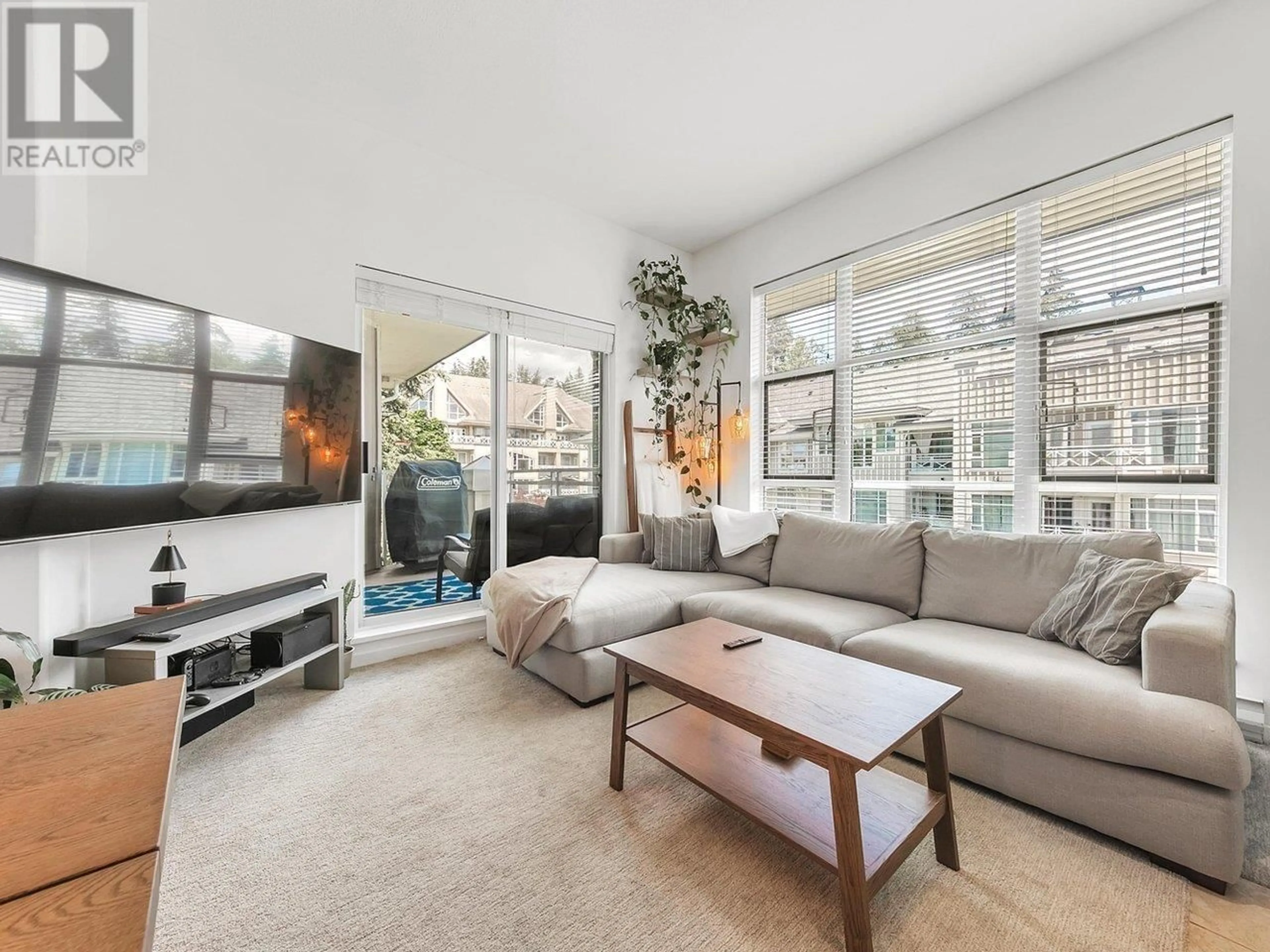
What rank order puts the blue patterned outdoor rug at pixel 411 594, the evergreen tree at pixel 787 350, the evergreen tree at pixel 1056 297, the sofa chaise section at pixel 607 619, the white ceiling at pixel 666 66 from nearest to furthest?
the white ceiling at pixel 666 66 < the sofa chaise section at pixel 607 619 < the evergreen tree at pixel 1056 297 < the blue patterned outdoor rug at pixel 411 594 < the evergreen tree at pixel 787 350

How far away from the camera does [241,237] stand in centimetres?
240

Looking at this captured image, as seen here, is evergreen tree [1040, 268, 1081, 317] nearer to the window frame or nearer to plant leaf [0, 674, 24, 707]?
the window frame

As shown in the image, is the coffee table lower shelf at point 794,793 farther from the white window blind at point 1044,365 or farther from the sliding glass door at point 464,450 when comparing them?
the sliding glass door at point 464,450

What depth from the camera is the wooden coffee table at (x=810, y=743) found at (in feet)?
3.61

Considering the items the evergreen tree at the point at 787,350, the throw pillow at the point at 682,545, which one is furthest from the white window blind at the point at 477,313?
the throw pillow at the point at 682,545

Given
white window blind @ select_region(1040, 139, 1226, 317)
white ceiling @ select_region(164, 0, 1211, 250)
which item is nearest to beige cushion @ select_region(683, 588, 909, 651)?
white window blind @ select_region(1040, 139, 1226, 317)

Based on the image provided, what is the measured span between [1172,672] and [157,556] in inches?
138

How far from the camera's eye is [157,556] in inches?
80.0

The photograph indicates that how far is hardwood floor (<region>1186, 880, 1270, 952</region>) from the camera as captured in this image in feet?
3.73

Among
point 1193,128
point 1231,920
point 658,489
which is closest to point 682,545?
point 658,489

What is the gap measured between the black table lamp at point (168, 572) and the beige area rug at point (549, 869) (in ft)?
1.88

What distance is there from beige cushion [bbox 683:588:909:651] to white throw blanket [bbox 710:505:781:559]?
385 mm

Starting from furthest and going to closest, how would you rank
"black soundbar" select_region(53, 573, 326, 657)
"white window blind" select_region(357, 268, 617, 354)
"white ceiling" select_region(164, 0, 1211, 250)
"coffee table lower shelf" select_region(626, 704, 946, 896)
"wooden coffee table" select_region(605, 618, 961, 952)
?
"white window blind" select_region(357, 268, 617, 354) < "white ceiling" select_region(164, 0, 1211, 250) < "black soundbar" select_region(53, 573, 326, 657) < "coffee table lower shelf" select_region(626, 704, 946, 896) < "wooden coffee table" select_region(605, 618, 961, 952)

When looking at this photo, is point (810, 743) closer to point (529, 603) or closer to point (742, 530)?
point (529, 603)
